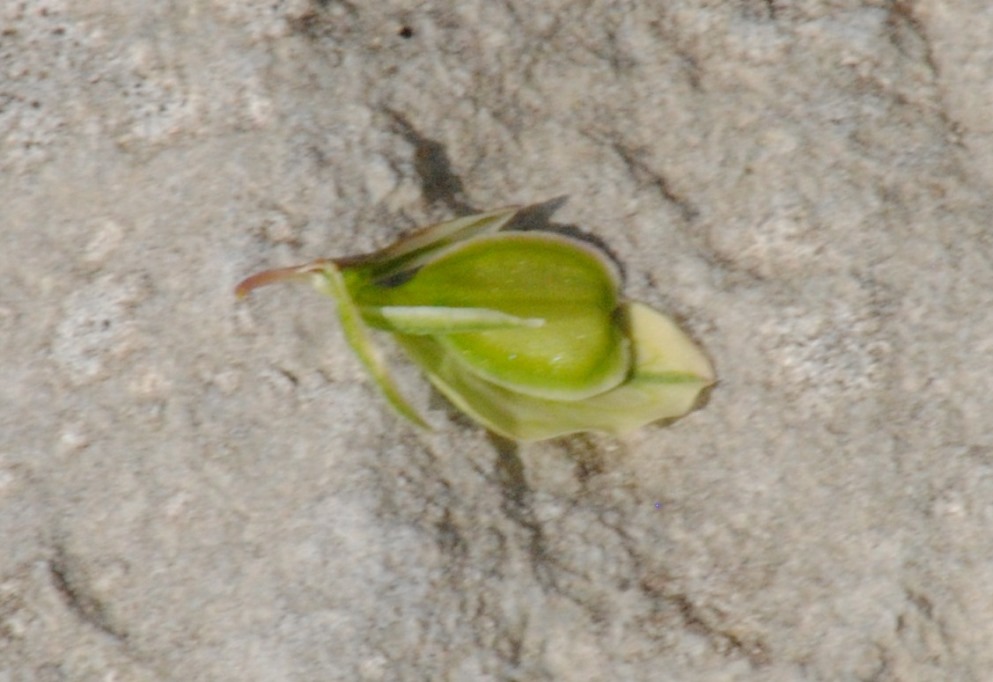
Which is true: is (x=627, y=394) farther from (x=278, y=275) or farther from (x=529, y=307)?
(x=278, y=275)

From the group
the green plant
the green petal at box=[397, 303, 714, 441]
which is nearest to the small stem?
the green plant

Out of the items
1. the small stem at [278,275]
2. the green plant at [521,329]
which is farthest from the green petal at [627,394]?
the small stem at [278,275]

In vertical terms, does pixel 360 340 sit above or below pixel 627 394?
above

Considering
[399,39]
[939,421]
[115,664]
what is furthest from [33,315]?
[939,421]

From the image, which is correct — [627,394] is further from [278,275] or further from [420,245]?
[278,275]

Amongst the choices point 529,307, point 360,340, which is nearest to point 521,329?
point 529,307

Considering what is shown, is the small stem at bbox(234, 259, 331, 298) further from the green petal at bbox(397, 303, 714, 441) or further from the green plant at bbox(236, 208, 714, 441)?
the green petal at bbox(397, 303, 714, 441)

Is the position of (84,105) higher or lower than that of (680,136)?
higher

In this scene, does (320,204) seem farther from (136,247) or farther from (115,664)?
(115,664)
